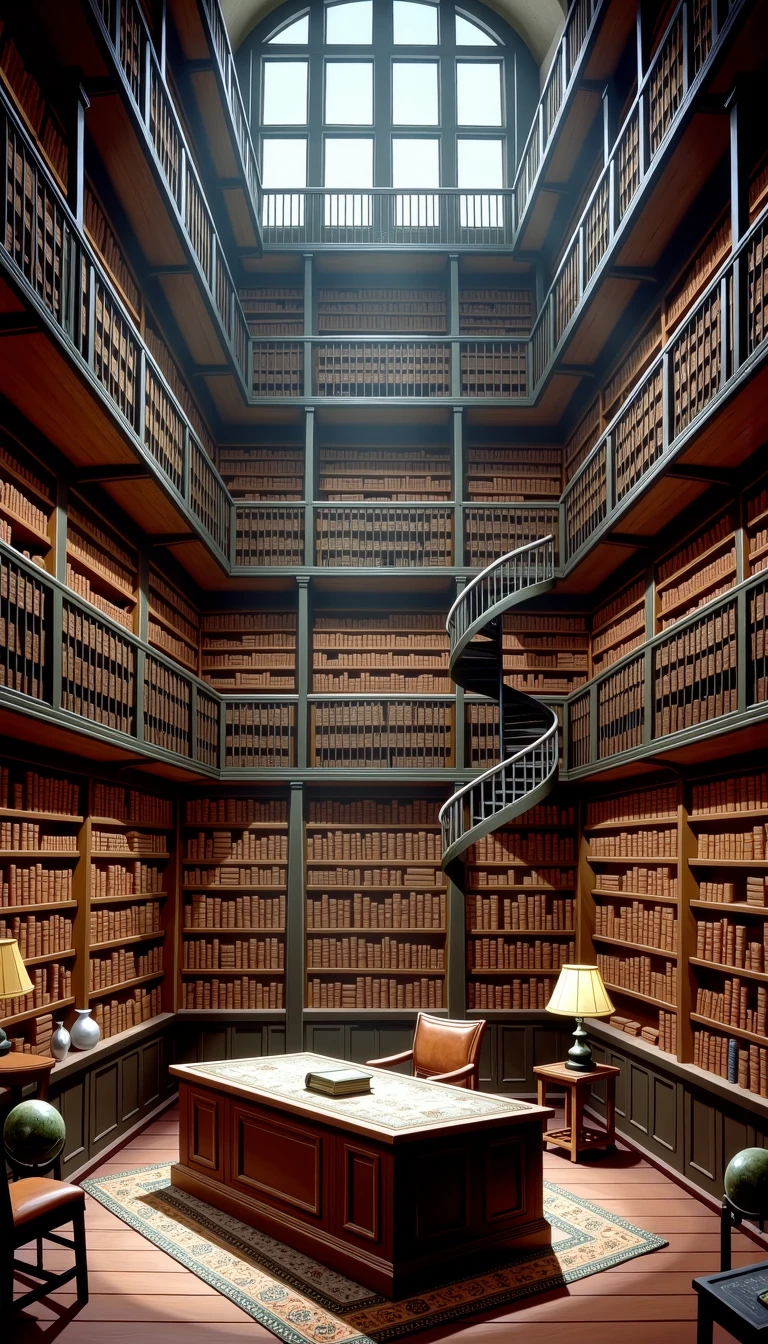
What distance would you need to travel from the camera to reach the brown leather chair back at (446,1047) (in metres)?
6.67

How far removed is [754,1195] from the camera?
148 inches

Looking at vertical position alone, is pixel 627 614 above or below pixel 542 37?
below

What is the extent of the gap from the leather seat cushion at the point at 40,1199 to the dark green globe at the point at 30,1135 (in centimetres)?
13

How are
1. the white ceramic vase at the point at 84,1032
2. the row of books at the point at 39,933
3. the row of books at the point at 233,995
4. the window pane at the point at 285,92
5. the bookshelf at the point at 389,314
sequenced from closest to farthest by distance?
the row of books at the point at 39,933 < the white ceramic vase at the point at 84,1032 < the row of books at the point at 233,995 < the bookshelf at the point at 389,314 < the window pane at the point at 285,92

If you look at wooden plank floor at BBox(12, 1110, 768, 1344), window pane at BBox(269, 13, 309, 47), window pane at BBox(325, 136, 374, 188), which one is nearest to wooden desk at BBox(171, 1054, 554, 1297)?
wooden plank floor at BBox(12, 1110, 768, 1344)

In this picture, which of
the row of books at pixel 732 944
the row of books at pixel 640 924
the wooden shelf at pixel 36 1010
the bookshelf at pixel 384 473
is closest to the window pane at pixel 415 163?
the bookshelf at pixel 384 473

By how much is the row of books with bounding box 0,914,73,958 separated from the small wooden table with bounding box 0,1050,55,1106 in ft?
2.18

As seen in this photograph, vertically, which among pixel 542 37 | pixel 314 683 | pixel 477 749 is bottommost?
pixel 477 749

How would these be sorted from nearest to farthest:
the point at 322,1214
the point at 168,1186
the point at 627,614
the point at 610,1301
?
the point at 610,1301 → the point at 322,1214 → the point at 168,1186 → the point at 627,614

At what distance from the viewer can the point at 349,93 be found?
37.9 feet

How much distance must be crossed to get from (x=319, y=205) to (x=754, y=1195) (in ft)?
32.6

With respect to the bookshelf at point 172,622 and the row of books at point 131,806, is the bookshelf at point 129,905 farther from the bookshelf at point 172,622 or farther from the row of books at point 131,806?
the bookshelf at point 172,622

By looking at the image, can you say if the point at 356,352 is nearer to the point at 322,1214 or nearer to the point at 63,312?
the point at 63,312

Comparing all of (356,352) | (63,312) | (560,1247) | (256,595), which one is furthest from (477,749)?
(63,312)
